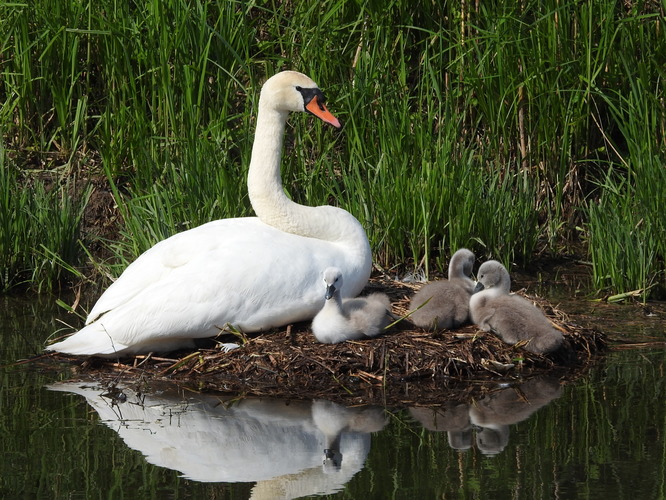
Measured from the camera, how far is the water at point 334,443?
4629 mm

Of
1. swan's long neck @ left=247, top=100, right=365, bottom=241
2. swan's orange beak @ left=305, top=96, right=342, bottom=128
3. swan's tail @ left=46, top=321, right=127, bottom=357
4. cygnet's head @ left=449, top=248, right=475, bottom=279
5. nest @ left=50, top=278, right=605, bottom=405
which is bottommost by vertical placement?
swan's tail @ left=46, top=321, right=127, bottom=357

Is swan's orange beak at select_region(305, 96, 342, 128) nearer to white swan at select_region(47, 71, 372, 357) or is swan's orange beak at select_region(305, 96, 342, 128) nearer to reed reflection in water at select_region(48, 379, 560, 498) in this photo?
white swan at select_region(47, 71, 372, 357)

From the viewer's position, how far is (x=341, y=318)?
20.7 ft

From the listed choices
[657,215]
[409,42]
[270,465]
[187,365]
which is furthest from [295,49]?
[270,465]

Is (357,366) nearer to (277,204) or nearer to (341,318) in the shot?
(341,318)

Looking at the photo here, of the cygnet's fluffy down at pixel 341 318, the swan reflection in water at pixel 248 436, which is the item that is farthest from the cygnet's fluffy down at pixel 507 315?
the swan reflection in water at pixel 248 436

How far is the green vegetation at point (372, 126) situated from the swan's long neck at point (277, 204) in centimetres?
121

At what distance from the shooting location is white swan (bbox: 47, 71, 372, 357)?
6.41 metres

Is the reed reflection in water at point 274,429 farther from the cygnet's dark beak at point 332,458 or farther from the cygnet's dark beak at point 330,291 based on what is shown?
the cygnet's dark beak at point 330,291

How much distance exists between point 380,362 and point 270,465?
135 cm

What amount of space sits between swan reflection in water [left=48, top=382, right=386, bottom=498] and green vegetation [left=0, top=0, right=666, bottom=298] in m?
2.43

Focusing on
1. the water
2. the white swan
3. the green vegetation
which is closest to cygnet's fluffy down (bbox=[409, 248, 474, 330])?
the white swan

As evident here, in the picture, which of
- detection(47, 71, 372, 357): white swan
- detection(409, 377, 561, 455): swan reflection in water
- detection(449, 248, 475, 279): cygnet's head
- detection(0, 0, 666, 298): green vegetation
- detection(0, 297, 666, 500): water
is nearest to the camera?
detection(0, 297, 666, 500): water

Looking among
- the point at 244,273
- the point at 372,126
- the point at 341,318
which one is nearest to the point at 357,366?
the point at 341,318
